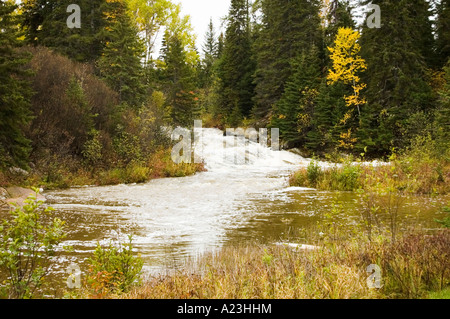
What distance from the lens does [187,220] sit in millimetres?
Result: 10258

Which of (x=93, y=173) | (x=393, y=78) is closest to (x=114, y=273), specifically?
(x=93, y=173)

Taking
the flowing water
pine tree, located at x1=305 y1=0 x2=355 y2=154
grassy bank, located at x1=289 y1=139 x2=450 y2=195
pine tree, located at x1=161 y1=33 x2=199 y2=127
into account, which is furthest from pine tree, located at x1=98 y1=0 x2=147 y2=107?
pine tree, located at x1=305 y1=0 x2=355 y2=154

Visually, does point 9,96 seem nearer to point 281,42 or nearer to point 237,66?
point 281,42

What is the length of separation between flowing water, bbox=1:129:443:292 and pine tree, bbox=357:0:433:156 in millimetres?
11806

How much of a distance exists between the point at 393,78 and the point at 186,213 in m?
21.2

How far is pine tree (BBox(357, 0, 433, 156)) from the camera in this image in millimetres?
25766

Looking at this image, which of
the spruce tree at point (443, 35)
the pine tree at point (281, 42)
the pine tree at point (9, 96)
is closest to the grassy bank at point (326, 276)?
the pine tree at point (9, 96)

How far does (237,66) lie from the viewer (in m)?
43.8

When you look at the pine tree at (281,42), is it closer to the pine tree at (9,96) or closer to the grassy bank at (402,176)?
the grassy bank at (402,176)

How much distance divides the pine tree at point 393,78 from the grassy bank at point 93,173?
558 inches

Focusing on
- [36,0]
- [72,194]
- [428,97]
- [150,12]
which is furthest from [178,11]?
[72,194]

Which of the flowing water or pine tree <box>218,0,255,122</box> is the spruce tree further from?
the flowing water

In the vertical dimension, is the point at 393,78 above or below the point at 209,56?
below
